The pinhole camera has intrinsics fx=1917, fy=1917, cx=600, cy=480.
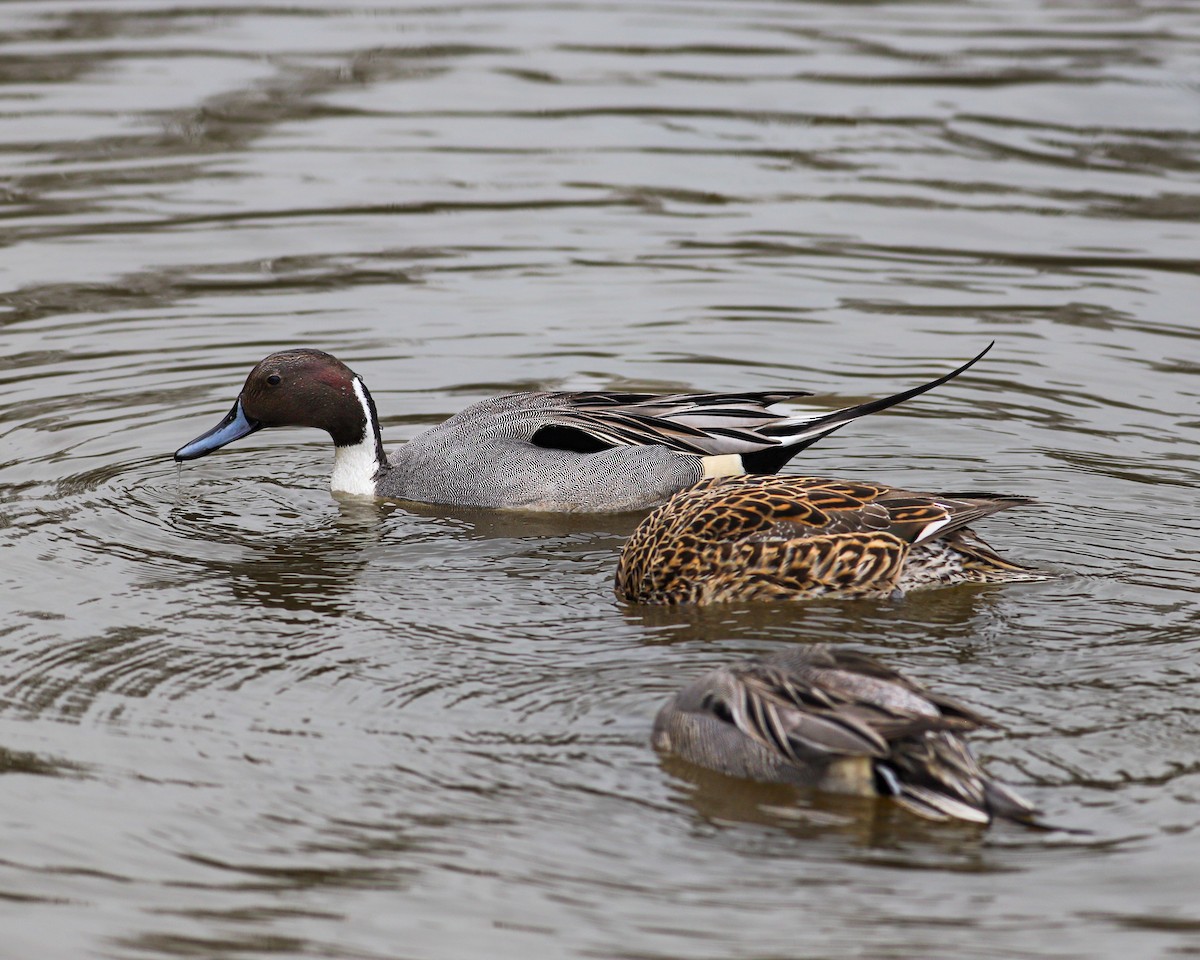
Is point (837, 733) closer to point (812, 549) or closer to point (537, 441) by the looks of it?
point (812, 549)

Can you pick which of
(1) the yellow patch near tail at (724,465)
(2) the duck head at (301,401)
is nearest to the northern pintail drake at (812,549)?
(1) the yellow patch near tail at (724,465)

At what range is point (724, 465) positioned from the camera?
32.3 feet

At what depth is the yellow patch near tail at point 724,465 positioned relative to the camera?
387 inches

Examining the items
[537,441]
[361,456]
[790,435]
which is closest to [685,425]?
[790,435]

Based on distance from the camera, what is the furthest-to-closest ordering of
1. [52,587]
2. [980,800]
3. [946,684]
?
[52,587]
[946,684]
[980,800]

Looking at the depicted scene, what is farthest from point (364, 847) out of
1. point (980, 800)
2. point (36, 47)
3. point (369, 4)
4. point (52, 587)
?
point (369, 4)

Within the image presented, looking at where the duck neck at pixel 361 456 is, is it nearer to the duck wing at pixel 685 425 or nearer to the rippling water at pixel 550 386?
the rippling water at pixel 550 386

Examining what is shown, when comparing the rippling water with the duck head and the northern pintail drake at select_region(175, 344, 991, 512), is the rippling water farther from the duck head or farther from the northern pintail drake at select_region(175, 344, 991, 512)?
the duck head

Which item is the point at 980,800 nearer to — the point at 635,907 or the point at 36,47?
the point at 635,907

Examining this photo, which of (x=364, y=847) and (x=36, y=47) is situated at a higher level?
(x=36, y=47)

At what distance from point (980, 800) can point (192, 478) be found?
5.27 meters

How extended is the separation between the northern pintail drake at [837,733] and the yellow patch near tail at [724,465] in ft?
11.4

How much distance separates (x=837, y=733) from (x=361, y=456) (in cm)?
450

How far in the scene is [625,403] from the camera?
387 inches
